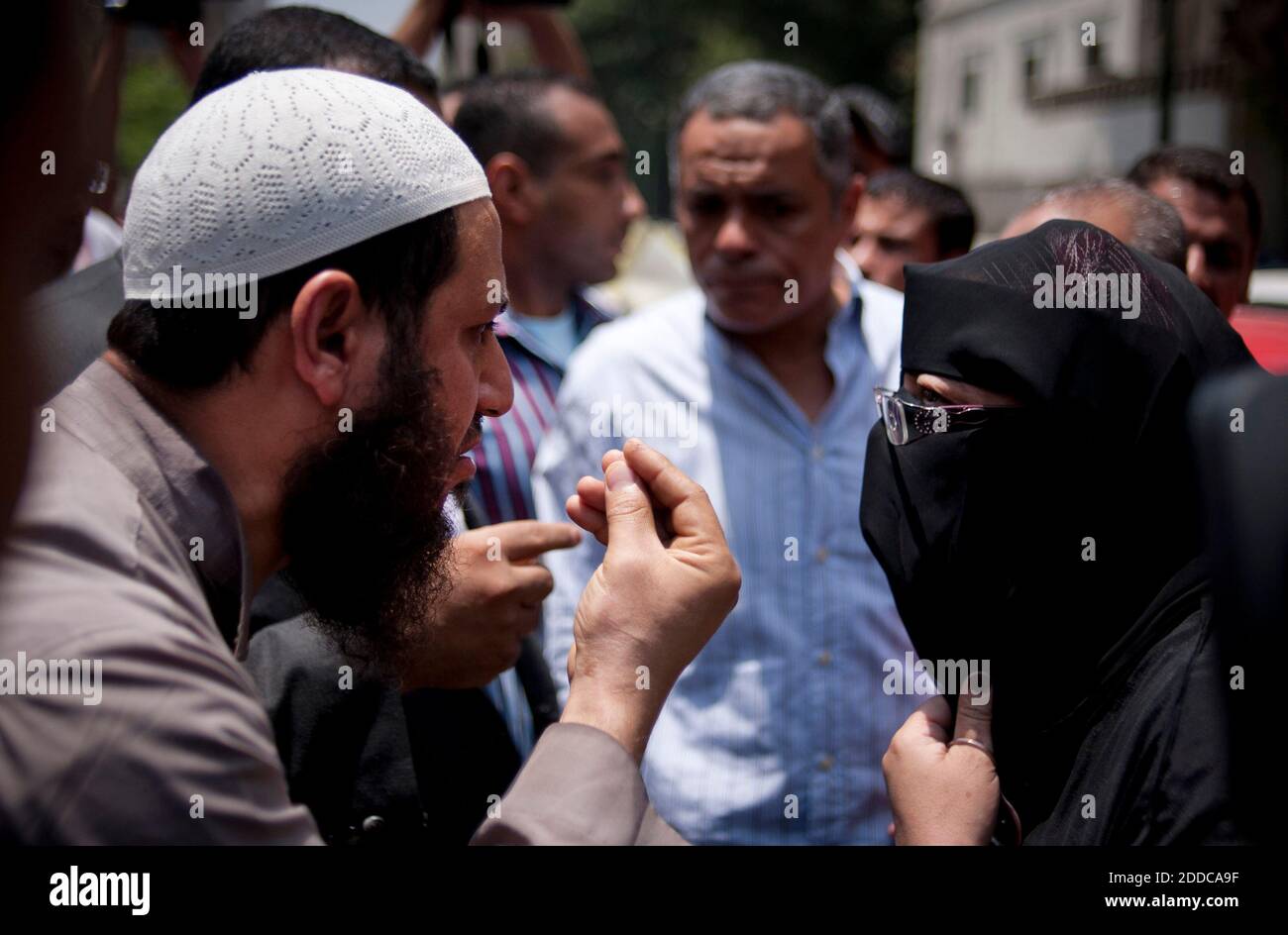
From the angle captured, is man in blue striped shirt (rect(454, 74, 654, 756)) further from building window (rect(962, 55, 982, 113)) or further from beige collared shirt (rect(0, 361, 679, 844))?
building window (rect(962, 55, 982, 113))

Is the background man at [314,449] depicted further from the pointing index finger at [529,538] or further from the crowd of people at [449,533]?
the pointing index finger at [529,538]

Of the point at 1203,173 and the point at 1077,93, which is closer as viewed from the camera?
the point at 1203,173

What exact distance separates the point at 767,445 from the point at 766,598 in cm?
38

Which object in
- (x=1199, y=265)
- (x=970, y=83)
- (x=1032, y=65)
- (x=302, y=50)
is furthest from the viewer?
(x=970, y=83)

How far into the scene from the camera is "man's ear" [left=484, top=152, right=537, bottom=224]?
3695 millimetres

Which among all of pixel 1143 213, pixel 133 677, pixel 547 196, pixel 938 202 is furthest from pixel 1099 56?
pixel 133 677

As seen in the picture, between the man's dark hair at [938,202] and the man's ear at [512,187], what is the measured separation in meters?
1.40

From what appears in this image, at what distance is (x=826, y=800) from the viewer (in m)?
2.75

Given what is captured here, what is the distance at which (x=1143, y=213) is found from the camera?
2.64 metres

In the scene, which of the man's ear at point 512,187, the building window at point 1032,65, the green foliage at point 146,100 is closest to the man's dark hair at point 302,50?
the man's ear at point 512,187

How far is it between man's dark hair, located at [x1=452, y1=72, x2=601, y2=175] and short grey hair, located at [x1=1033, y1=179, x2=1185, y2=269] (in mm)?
1692

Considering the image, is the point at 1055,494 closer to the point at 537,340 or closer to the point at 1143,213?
the point at 1143,213

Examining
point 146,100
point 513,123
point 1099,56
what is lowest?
point 513,123
